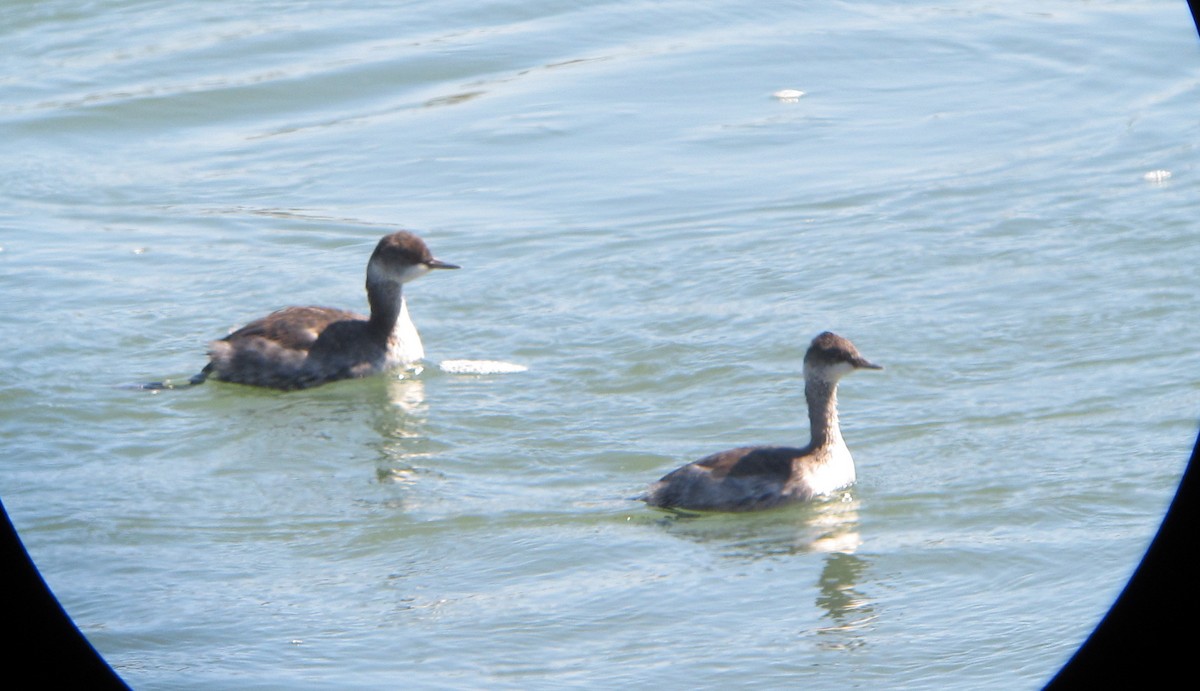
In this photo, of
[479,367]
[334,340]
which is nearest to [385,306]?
[334,340]

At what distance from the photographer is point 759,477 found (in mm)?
8859

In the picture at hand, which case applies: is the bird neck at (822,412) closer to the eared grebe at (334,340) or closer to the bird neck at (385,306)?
the eared grebe at (334,340)

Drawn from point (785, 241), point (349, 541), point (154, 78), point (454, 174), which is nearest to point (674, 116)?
point (454, 174)

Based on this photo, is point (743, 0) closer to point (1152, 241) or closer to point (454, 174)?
point (454, 174)

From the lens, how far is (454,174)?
1467 centimetres

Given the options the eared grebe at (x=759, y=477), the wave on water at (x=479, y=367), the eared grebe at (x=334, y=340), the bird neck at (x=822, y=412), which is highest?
the eared grebe at (x=334, y=340)

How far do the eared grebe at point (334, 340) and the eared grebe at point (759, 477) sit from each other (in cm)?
279

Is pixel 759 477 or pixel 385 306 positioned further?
pixel 385 306

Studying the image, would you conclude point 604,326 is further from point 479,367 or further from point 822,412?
point 822,412

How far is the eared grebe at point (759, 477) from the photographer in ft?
28.9

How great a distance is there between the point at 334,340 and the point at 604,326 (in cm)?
169

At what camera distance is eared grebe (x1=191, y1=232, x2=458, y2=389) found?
432 inches

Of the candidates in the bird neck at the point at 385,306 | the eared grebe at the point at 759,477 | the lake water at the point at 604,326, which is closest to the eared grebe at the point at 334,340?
the bird neck at the point at 385,306

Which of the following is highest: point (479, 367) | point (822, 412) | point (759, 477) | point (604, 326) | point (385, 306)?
point (385, 306)
